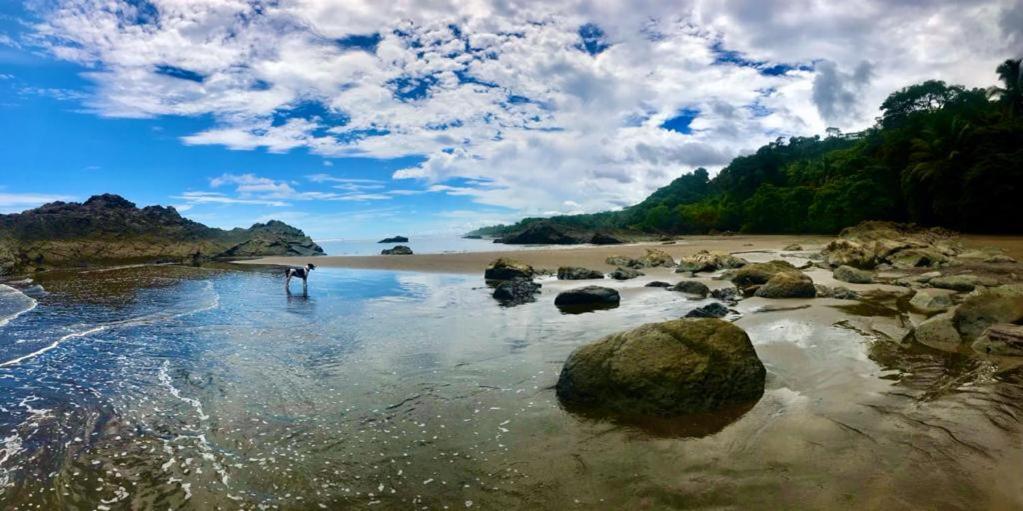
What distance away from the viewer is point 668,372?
6.25 meters

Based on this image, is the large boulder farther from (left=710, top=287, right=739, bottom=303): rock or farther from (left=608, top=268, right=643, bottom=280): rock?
(left=608, top=268, right=643, bottom=280): rock

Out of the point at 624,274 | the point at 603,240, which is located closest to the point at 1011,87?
the point at 603,240

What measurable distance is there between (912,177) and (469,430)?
51980 millimetres

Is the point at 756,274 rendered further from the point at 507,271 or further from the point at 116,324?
the point at 116,324

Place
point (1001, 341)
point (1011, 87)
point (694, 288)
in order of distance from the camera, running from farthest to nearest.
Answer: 1. point (1011, 87)
2. point (694, 288)
3. point (1001, 341)

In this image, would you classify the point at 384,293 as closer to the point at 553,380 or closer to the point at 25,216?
the point at 553,380

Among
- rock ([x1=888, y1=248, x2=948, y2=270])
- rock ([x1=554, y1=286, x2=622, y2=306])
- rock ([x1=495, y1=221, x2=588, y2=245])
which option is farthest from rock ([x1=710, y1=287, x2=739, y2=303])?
rock ([x1=495, y1=221, x2=588, y2=245])

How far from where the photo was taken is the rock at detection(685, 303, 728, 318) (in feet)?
38.7

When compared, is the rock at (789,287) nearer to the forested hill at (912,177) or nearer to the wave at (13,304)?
the wave at (13,304)

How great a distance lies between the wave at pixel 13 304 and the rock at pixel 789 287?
74.3 feet

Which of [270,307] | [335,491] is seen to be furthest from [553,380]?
[270,307]

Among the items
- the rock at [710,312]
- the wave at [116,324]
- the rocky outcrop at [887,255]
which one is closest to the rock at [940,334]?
the rock at [710,312]

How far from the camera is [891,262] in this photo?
21094 mm

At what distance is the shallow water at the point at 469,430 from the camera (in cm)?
443
